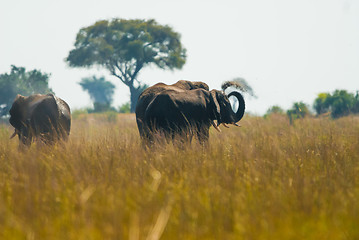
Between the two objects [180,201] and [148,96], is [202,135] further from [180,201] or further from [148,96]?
[180,201]

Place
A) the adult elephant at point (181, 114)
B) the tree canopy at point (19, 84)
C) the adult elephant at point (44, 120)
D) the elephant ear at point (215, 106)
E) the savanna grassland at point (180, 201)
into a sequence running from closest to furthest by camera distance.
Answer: the savanna grassland at point (180, 201) < the adult elephant at point (181, 114) < the elephant ear at point (215, 106) < the adult elephant at point (44, 120) < the tree canopy at point (19, 84)

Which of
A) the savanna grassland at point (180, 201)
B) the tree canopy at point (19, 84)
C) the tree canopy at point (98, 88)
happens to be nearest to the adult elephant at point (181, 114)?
the savanna grassland at point (180, 201)

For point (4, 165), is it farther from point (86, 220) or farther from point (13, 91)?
point (13, 91)

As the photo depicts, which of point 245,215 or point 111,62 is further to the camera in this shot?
point 111,62

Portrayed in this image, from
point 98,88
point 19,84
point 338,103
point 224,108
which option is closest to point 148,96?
point 224,108

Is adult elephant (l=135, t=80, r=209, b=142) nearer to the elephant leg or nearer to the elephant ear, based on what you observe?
the elephant ear

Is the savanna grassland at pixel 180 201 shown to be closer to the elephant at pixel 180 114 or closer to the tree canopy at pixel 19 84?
the elephant at pixel 180 114

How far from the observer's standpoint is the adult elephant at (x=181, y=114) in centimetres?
669

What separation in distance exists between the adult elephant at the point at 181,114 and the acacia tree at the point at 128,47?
1198 inches

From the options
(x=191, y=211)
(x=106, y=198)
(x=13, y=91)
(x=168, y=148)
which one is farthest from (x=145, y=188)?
(x=13, y=91)

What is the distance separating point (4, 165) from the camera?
18.3ft

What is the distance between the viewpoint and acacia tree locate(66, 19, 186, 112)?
3797 cm

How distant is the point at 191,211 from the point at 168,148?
2.49m

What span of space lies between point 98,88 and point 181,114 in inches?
2984
